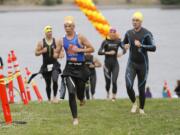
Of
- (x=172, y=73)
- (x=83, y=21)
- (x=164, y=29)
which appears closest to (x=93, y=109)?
(x=172, y=73)

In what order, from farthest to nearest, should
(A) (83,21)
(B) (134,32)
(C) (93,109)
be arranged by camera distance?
(A) (83,21) → (C) (93,109) → (B) (134,32)

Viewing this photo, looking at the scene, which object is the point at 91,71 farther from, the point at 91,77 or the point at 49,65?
the point at 49,65

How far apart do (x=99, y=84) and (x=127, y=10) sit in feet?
189

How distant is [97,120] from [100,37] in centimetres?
4741

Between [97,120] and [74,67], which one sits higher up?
[74,67]

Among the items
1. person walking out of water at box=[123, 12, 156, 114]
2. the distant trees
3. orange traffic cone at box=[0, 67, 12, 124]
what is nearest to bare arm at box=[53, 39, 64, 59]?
orange traffic cone at box=[0, 67, 12, 124]

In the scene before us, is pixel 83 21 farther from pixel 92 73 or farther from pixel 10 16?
pixel 92 73

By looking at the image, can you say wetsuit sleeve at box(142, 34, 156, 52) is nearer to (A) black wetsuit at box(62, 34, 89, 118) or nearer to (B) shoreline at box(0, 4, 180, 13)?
(A) black wetsuit at box(62, 34, 89, 118)

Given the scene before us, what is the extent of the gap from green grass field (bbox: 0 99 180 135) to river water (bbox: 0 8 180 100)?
1351 cm

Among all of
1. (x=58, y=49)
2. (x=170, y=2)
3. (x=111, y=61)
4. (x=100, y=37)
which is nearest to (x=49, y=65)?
(x=111, y=61)

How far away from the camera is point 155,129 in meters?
11.4

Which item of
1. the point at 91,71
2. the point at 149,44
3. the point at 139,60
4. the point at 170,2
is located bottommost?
the point at 170,2

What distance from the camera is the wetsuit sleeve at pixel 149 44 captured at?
13008mm

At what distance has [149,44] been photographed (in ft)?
43.1
